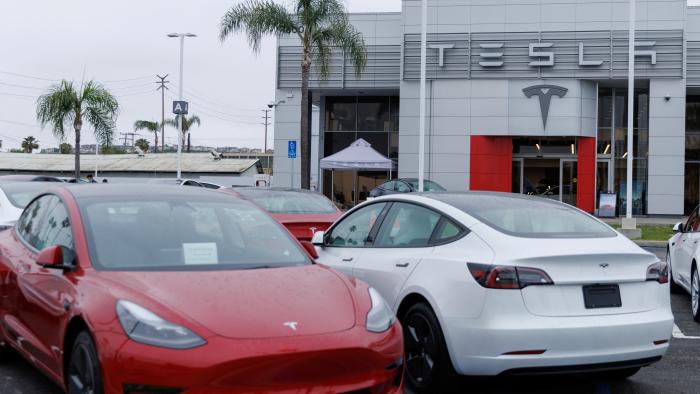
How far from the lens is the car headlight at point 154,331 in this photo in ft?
12.4

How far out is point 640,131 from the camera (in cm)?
3409

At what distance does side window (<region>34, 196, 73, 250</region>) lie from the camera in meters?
5.02

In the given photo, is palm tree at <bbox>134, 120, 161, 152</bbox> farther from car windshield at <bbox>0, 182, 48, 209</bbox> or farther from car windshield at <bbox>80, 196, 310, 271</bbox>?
car windshield at <bbox>80, 196, 310, 271</bbox>

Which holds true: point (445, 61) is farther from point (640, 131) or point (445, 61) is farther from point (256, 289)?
point (256, 289)

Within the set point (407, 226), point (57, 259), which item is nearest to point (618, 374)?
point (407, 226)

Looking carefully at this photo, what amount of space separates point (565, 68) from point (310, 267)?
2906 cm

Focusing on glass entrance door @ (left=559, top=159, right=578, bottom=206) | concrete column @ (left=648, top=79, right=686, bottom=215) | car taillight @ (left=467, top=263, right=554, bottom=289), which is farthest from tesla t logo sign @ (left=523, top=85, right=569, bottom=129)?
car taillight @ (left=467, top=263, right=554, bottom=289)

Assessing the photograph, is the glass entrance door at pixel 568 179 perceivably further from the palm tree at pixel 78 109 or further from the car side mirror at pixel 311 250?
the car side mirror at pixel 311 250

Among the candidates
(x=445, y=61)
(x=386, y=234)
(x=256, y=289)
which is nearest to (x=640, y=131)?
(x=445, y=61)

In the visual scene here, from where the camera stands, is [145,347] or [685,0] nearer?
[145,347]

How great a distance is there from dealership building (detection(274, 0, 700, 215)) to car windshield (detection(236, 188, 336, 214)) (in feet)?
64.3

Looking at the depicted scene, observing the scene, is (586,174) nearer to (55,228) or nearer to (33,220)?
(33,220)

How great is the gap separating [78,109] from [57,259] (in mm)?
29244

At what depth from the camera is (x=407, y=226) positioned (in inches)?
243
